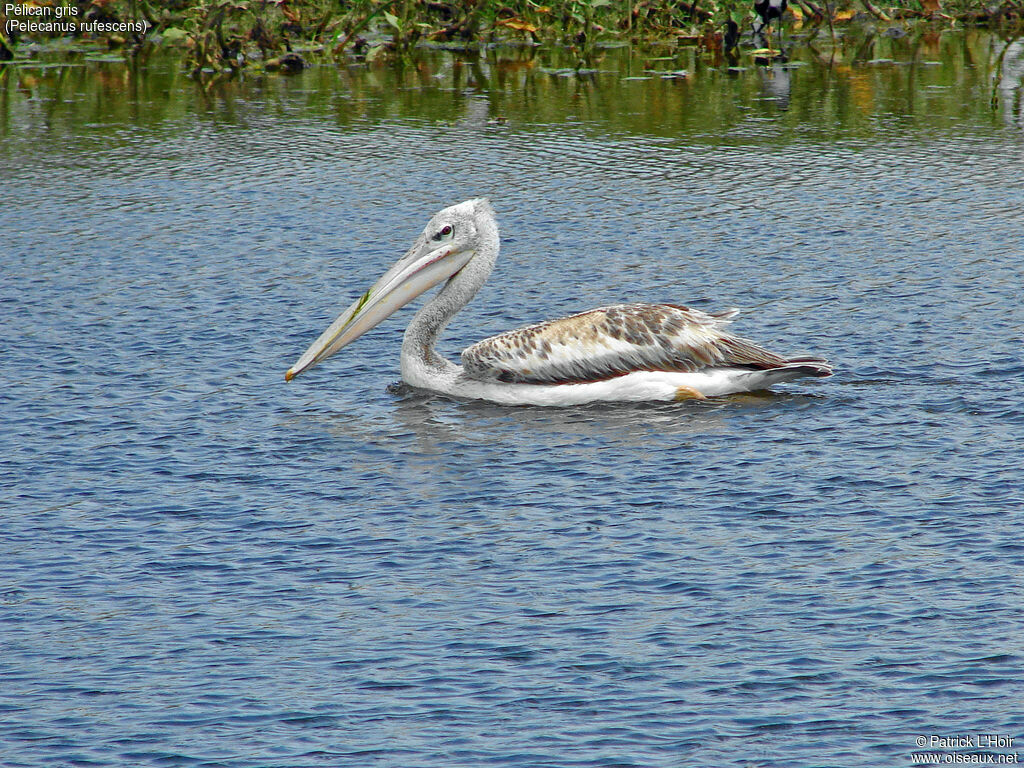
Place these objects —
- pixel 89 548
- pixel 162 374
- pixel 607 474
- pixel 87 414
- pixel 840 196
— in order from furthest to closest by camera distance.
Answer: pixel 840 196 → pixel 162 374 → pixel 87 414 → pixel 607 474 → pixel 89 548

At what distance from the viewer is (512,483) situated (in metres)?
8.75

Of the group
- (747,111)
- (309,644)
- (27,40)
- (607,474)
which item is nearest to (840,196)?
(747,111)

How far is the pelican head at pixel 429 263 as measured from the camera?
11148mm

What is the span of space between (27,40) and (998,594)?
26.0 metres

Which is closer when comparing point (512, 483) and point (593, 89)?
point (512, 483)

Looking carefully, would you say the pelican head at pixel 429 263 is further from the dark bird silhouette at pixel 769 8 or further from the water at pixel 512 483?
the dark bird silhouette at pixel 769 8

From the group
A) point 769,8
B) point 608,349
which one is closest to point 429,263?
point 608,349

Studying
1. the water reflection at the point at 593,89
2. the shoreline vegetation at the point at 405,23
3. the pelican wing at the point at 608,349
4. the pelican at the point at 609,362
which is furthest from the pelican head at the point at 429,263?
the shoreline vegetation at the point at 405,23

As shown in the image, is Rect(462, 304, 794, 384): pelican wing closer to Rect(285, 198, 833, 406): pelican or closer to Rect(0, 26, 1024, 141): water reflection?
Rect(285, 198, 833, 406): pelican

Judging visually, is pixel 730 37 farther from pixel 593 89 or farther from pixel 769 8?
pixel 593 89

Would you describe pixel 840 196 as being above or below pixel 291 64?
below

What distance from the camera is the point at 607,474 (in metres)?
8.80

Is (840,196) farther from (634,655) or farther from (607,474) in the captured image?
(634,655)

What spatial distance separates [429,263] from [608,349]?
1.70 meters
